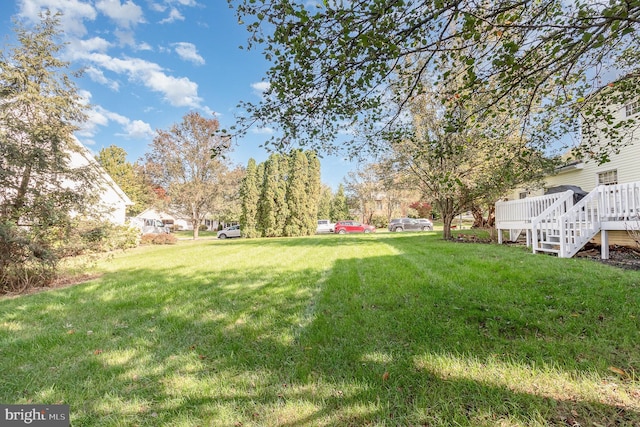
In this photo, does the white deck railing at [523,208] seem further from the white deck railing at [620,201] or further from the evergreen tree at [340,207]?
the evergreen tree at [340,207]

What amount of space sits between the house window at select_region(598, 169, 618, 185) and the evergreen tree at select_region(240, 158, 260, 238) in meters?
22.1

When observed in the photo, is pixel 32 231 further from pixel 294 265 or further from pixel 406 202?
pixel 406 202

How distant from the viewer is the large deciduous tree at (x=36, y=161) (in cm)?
605

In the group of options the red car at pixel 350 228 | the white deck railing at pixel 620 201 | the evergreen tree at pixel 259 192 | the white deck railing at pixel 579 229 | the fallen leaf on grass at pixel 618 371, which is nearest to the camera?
the fallen leaf on grass at pixel 618 371

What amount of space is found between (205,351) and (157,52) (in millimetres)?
9620

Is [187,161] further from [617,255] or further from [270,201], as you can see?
[617,255]

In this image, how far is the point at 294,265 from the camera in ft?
24.8

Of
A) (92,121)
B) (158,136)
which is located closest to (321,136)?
(92,121)

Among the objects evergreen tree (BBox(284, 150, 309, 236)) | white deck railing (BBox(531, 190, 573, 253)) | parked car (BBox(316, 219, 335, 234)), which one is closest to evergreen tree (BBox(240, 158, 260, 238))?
evergreen tree (BBox(284, 150, 309, 236))

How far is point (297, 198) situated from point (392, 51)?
75.8 ft

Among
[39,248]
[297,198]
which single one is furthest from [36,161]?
[297,198]

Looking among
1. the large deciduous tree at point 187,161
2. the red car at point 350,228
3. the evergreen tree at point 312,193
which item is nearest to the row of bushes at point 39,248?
the large deciduous tree at point 187,161

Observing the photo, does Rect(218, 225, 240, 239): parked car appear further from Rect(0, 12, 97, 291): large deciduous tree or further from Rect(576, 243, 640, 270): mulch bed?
Rect(576, 243, 640, 270): mulch bed

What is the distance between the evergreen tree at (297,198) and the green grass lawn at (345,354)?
20538 mm
